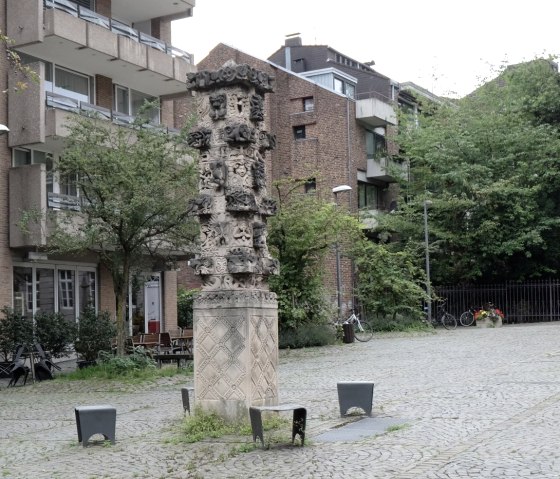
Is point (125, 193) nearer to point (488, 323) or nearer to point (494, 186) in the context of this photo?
point (488, 323)

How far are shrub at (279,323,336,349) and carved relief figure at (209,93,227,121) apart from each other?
54.7ft

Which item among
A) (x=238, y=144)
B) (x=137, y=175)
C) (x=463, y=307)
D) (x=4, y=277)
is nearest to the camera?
(x=238, y=144)

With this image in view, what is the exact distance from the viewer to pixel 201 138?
529 inches

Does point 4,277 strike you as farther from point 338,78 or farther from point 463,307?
Answer: point 338,78

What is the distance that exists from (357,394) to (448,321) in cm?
2987

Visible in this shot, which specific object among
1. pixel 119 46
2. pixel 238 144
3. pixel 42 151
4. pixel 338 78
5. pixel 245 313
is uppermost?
pixel 338 78

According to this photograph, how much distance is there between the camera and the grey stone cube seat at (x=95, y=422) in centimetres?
1184

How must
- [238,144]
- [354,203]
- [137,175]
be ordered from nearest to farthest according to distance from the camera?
1. [238,144]
2. [137,175]
3. [354,203]

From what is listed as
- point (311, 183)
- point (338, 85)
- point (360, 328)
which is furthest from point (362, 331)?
point (338, 85)

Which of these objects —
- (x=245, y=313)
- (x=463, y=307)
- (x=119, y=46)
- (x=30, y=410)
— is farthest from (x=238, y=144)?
(x=463, y=307)

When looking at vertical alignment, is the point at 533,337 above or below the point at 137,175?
below

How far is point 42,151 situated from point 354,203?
24681mm

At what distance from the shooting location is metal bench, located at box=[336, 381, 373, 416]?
13.4 meters

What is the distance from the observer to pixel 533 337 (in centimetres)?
3103
